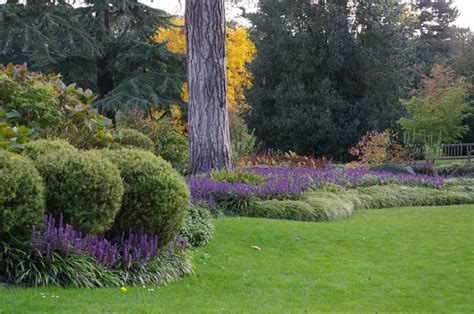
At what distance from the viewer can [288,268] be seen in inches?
284

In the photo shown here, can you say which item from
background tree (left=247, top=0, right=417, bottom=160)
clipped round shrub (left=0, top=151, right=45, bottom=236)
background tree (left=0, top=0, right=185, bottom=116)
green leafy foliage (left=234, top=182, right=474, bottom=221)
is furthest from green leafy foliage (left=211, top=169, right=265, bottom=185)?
background tree (left=247, top=0, right=417, bottom=160)

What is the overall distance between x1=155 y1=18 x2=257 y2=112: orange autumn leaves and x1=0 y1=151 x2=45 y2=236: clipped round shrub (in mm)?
25596

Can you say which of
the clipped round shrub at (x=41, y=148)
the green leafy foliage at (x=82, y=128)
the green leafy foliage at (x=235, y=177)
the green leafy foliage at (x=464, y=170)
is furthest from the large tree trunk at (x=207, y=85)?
the green leafy foliage at (x=464, y=170)

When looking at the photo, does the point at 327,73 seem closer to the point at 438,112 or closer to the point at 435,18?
the point at 438,112

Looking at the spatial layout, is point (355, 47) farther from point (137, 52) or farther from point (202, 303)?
point (202, 303)

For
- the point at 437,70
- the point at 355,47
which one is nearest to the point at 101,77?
the point at 355,47

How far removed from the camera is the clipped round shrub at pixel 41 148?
6.21m

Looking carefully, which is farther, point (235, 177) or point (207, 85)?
point (207, 85)

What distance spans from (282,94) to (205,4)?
56.5 feet

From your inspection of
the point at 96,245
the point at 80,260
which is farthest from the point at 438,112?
the point at 80,260

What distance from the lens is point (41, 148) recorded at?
6324mm

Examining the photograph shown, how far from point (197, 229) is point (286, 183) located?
4.75 meters

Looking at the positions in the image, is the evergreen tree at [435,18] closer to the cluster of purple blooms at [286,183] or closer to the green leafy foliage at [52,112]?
the cluster of purple blooms at [286,183]

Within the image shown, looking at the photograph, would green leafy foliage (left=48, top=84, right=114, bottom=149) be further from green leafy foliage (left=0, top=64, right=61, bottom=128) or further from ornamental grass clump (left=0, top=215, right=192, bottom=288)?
ornamental grass clump (left=0, top=215, right=192, bottom=288)
